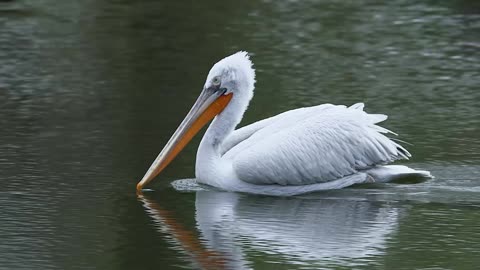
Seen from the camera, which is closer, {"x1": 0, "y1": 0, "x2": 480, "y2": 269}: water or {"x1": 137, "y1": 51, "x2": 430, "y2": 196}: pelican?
{"x1": 0, "y1": 0, "x2": 480, "y2": 269}: water

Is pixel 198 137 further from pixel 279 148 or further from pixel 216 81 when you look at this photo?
pixel 279 148

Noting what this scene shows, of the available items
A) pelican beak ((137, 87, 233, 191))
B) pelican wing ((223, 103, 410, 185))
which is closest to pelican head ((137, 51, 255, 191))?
pelican beak ((137, 87, 233, 191))

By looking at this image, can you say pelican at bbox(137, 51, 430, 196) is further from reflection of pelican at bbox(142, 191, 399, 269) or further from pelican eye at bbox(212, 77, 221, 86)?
reflection of pelican at bbox(142, 191, 399, 269)

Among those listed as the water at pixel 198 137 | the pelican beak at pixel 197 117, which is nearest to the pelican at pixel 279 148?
the pelican beak at pixel 197 117

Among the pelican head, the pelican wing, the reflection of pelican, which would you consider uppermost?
the pelican head

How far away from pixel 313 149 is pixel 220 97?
65 cm

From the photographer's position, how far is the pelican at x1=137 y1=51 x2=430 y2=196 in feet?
22.1

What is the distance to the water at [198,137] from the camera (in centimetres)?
577

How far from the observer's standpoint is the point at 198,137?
26.2ft

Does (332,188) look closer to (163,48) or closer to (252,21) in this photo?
(163,48)

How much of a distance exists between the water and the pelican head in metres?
0.25

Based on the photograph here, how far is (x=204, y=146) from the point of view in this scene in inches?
272

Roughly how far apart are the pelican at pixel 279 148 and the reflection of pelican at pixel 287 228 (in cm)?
13

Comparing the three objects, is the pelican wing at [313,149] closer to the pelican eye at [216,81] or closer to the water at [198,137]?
the water at [198,137]
